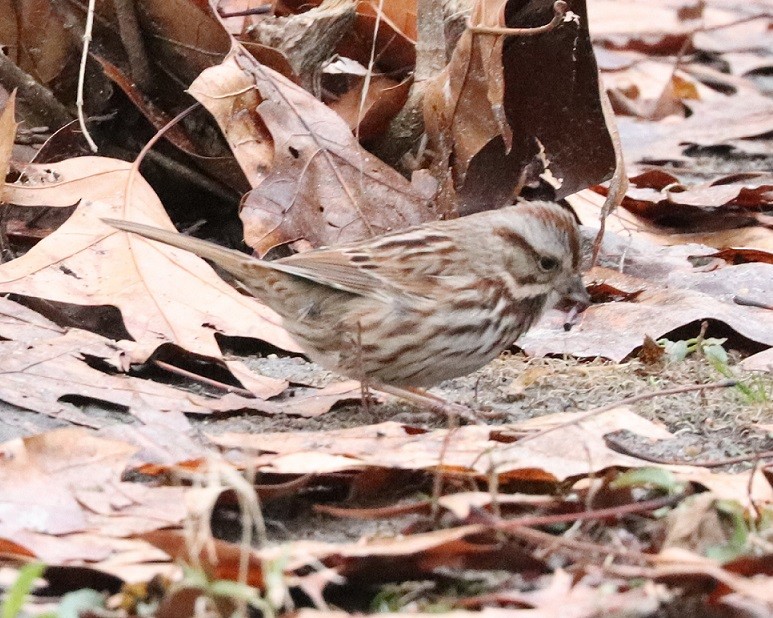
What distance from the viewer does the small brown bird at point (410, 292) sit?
4.26m

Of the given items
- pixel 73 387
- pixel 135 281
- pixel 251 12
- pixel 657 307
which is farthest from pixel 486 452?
pixel 251 12

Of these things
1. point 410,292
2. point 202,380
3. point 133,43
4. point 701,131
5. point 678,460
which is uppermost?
point 133,43

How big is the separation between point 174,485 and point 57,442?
0.99 feet

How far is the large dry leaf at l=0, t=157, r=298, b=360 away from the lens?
15.0 ft

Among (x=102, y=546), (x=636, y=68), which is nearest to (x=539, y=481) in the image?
(x=102, y=546)

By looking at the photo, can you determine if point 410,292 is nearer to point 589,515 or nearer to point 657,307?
point 657,307

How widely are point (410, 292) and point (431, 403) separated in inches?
16.3

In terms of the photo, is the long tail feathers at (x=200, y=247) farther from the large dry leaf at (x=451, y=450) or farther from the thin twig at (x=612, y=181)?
the thin twig at (x=612, y=181)

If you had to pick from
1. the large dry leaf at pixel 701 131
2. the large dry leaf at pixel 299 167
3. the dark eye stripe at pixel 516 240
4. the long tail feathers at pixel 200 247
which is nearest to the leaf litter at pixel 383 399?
the large dry leaf at pixel 299 167

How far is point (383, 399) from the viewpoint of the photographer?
14.9 ft

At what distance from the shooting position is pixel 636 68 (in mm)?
10227

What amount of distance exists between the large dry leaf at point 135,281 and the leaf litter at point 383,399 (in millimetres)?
11

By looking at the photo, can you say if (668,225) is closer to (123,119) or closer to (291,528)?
(123,119)

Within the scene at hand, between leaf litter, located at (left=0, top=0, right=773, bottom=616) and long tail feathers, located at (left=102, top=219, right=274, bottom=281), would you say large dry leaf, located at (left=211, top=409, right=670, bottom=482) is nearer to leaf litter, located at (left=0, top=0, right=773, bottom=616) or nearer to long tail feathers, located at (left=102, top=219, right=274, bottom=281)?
leaf litter, located at (left=0, top=0, right=773, bottom=616)
